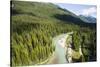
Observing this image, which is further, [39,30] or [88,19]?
[88,19]

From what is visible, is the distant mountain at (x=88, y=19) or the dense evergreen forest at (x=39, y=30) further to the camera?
the distant mountain at (x=88, y=19)

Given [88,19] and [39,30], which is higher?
[88,19]

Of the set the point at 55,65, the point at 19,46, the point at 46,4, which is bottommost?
the point at 55,65

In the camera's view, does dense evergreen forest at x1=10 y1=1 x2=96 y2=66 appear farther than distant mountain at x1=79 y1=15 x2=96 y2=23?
No
